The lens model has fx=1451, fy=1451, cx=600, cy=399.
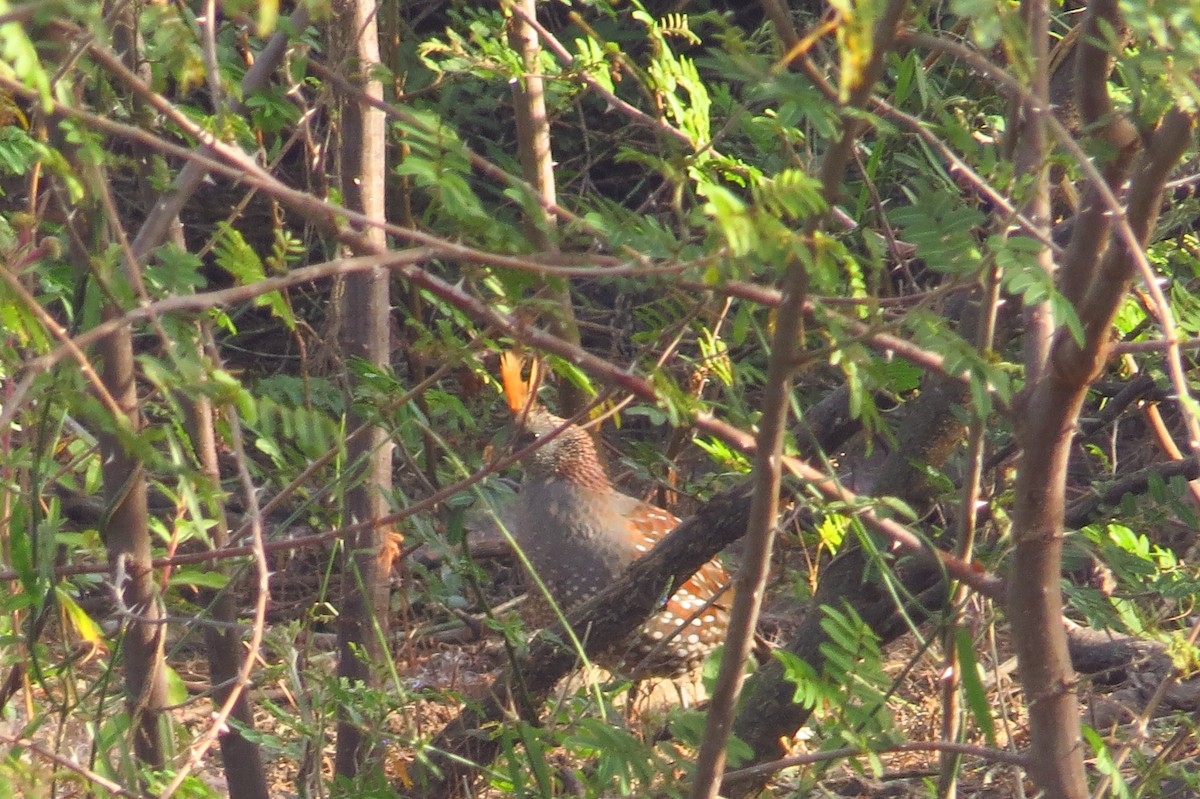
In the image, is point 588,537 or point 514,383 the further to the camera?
point 588,537

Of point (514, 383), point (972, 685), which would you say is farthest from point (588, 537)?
point (972, 685)

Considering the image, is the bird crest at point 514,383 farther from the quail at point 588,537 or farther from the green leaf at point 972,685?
the green leaf at point 972,685

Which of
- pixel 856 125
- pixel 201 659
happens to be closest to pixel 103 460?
pixel 856 125

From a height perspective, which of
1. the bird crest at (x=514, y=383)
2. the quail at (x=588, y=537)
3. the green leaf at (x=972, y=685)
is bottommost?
the quail at (x=588, y=537)

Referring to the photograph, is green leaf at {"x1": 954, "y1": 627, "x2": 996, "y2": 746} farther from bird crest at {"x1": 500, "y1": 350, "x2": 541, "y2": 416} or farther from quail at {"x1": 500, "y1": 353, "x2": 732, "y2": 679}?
quail at {"x1": 500, "y1": 353, "x2": 732, "y2": 679}

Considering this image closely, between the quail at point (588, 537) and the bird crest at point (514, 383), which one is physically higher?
the bird crest at point (514, 383)

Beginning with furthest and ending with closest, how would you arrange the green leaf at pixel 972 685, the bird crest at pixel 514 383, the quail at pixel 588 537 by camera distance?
the quail at pixel 588 537 → the bird crest at pixel 514 383 → the green leaf at pixel 972 685

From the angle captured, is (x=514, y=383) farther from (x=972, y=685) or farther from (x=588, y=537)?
(x=972, y=685)

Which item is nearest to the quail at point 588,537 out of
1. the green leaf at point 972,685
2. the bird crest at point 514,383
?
the bird crest at point 514,383

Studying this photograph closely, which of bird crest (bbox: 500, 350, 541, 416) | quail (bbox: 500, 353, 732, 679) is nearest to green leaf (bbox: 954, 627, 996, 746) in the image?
bird crest (bbox: 500, 350, 541, 416)

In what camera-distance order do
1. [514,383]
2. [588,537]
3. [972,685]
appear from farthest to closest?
[588,537] < [514,383] < [972,685]

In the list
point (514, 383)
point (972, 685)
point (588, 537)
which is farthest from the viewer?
point (588, 537)

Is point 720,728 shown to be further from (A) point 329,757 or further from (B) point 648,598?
(A) point 329,757

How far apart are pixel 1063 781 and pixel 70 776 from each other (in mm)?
1322
